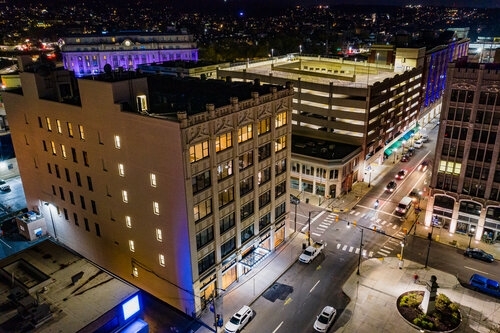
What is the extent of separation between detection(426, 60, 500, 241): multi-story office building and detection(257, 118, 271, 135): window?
3057 cm

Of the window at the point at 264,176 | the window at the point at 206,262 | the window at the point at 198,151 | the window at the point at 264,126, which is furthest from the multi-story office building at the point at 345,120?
the window at the point at 198,151

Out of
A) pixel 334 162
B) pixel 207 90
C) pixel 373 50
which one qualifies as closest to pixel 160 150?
pixel 207 90

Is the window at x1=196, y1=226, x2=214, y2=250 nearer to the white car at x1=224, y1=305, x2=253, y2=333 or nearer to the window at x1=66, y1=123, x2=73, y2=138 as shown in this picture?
the white car at x1=224, y1=305, x2=253, y2=333

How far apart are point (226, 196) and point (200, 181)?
603cm

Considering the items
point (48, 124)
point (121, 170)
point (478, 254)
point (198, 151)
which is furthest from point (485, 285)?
point (48, 124)

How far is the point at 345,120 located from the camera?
287 ft

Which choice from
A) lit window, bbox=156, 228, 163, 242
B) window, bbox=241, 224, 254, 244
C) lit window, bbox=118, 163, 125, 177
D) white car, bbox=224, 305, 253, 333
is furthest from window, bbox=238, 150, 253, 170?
white car, bbox=224, 305, 253, 333

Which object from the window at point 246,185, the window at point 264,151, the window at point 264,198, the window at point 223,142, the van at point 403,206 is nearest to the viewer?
the window at point 223,142

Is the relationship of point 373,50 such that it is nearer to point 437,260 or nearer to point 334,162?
point 334,162

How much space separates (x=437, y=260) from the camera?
61281 millimetres

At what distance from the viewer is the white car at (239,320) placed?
155ft

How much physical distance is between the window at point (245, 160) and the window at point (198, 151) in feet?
23.0

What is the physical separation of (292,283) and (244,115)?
24961mm

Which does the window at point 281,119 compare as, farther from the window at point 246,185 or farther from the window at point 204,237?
the window at point 204,237
